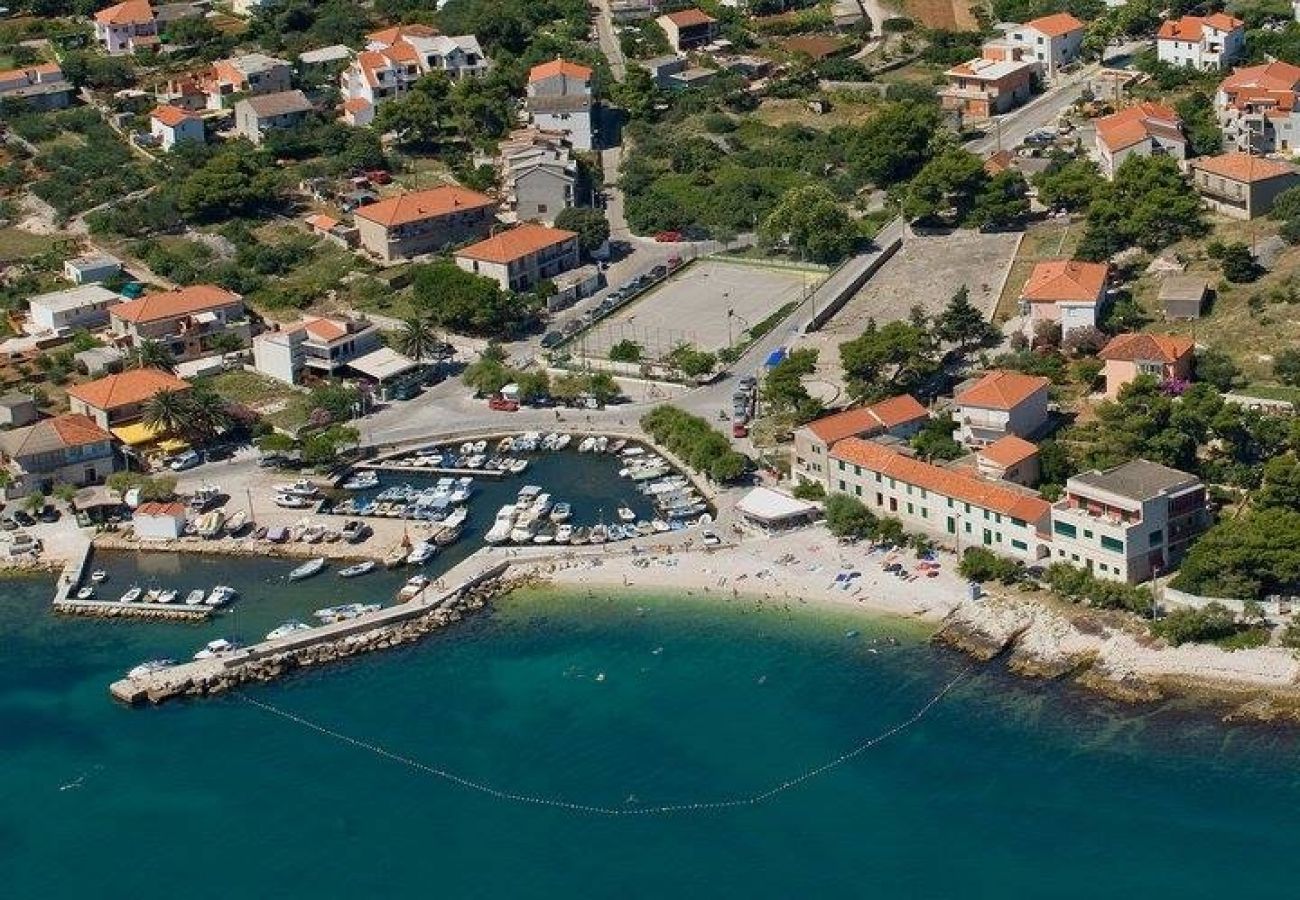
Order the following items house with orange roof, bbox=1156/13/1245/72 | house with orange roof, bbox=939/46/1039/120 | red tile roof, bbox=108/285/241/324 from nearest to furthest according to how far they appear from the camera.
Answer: red tile roof, bbox=108/285/241/324, house with orange roof, bbox=1156/13/1245/72, house with orange roof, bbox=939/46/1039/120

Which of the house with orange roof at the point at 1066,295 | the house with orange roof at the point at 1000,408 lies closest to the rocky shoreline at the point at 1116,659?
the house with orange roof at the point at 1000,408

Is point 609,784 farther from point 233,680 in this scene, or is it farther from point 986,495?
point 986,495

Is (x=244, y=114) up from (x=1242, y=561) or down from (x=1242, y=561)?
up

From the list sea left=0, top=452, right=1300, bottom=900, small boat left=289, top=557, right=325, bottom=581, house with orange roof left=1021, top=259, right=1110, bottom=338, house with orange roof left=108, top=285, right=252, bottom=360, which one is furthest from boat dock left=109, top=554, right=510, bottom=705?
house with orange roof left=1021, top=259, right=1110, bottom=338

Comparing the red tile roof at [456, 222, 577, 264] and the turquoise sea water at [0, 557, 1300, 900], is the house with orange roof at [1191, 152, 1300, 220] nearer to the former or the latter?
the red tile roof at [456, 222, 577, 264]

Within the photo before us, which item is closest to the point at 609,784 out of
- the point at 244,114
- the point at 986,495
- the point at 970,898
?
the point at 970,898

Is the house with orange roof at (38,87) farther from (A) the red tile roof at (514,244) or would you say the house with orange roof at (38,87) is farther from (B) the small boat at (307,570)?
(B) the small boat at (307,570)

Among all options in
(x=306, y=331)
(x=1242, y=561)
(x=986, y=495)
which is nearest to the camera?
(x=1242, y=561)
